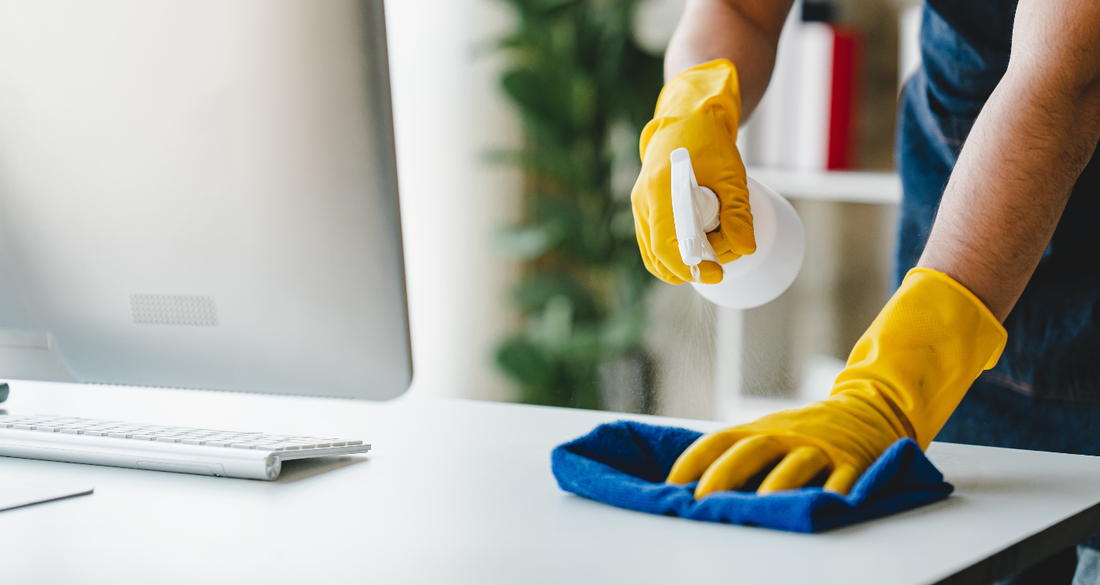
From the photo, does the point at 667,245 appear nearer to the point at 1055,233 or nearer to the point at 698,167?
the point at 698,167

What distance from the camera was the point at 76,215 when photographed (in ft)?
2.59

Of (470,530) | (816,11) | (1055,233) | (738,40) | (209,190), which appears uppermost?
(816,11)

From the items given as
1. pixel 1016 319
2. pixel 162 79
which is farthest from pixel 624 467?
pixel 1016 319

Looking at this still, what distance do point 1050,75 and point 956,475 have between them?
0.33 m

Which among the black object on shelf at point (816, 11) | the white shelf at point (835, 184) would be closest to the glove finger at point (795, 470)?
the white shelf at point (835, 184)

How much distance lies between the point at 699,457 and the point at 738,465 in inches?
1.3

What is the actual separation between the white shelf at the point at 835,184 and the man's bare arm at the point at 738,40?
1.36ft

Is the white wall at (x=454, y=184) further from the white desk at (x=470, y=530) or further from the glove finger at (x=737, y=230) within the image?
the white desk at (x=470, y=530)

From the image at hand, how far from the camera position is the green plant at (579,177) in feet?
7.13

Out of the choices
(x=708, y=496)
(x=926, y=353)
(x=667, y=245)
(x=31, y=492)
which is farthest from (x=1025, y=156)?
(x=31, y=492)

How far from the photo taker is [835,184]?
1689 mm

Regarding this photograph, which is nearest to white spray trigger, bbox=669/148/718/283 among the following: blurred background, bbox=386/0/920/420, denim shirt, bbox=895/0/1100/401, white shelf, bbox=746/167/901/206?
denim shirt, bbox=895/0/1100/401

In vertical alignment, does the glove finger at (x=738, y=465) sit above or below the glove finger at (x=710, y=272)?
below

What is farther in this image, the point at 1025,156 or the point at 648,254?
the point at 648,254
